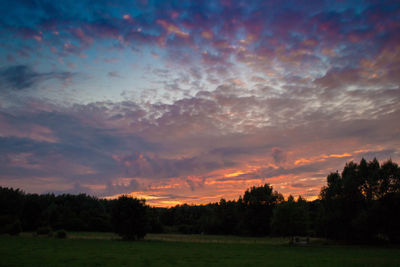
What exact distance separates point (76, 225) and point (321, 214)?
8807cm

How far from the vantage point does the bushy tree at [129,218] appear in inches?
3191

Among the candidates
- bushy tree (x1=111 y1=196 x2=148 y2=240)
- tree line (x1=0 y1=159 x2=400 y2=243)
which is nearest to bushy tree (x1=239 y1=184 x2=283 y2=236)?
tree line (x1=0 y1=159 x2=400 y2=243)

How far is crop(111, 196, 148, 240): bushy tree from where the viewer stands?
266ft

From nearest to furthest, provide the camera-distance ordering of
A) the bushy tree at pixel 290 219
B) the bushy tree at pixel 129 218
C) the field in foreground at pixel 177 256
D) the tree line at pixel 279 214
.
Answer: the field in foreground at pixel 177 256 < the tree line at pixel 279 214 < the bushy tree at pixel 290 219 < the bushy tree at pixel 129 218

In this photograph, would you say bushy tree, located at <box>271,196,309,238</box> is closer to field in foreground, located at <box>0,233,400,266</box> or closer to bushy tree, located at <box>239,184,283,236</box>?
field in foreground, located at <box>0,233,400,266</box>

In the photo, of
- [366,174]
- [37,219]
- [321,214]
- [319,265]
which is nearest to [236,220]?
[321,214]

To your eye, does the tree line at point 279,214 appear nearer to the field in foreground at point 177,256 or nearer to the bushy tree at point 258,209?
the bushy tree at point 258,209

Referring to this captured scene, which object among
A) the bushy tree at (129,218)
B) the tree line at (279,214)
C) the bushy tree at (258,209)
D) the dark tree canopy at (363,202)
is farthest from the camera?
the bushy tree at (258,209)

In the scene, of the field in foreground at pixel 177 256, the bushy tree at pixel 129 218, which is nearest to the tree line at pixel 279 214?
the bushy tree at pixel 129 218

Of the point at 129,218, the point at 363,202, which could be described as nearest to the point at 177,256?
the point at 129,218

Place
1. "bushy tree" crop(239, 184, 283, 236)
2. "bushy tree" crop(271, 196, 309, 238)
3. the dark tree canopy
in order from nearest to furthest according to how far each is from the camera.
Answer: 1. the dark tree canopy
2. "bushy tree" crop(271, 196, 309, 238)
3. "bushy tree" crop(239, 184, 283, 236)

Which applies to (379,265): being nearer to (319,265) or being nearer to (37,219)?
(319,265)

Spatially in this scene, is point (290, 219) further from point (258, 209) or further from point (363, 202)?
point (258, 209)

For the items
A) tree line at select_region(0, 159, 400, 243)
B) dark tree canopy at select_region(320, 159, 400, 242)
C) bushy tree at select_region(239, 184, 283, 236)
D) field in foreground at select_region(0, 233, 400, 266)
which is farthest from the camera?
bushy tree at select_region(239, 184, 283, 236)
